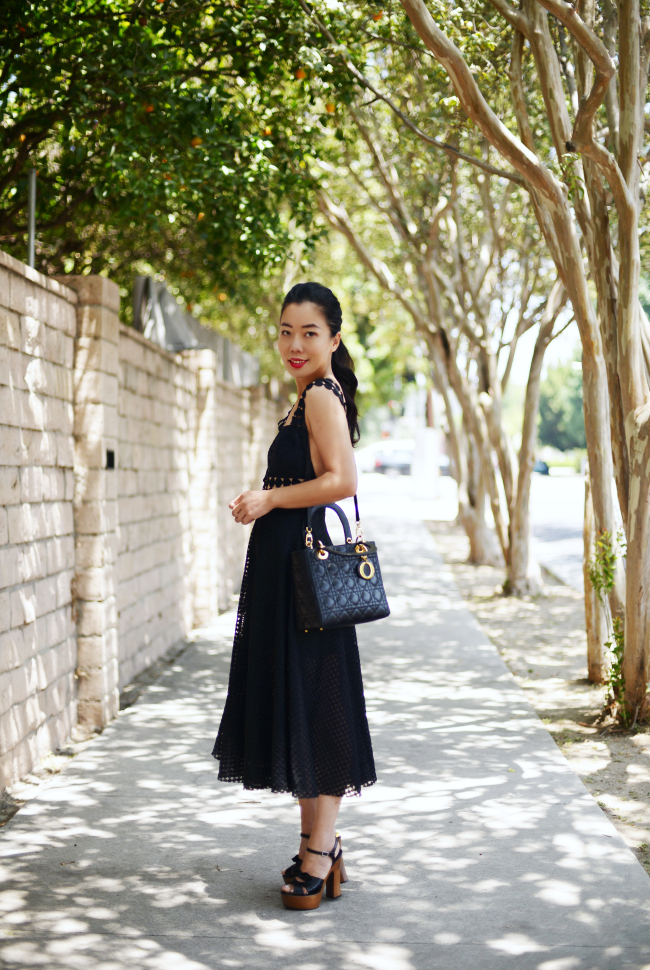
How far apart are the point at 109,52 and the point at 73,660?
412cm

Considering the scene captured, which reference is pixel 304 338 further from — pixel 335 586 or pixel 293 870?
pixel 293 870

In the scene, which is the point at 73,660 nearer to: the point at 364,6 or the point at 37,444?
the point at 37,444

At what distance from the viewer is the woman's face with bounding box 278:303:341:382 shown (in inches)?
134

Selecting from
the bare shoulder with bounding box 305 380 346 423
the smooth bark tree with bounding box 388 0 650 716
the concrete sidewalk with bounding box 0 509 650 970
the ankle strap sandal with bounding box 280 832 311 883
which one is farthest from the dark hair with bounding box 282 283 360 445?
the smooth bark tree with bounding box 388 0 650 716

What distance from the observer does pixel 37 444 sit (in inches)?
199

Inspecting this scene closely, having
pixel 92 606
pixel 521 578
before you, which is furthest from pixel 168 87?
pixel 521 578

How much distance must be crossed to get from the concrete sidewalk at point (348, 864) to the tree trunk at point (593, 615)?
1.06 meters

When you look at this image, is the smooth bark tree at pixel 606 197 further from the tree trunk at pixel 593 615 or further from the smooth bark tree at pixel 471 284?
the smooth bark tree at pixel 471 284

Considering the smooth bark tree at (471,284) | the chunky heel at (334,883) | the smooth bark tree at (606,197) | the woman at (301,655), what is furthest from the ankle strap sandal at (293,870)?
the smooth bark tree at (471,284)

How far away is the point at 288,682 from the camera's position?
3.29 m

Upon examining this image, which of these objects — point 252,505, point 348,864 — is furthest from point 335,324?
point 348,864

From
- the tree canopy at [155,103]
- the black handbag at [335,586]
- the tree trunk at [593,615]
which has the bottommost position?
the tree trunk at [593,615]

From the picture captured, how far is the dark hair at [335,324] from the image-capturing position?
3.42m

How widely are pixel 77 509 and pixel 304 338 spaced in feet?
9.24
